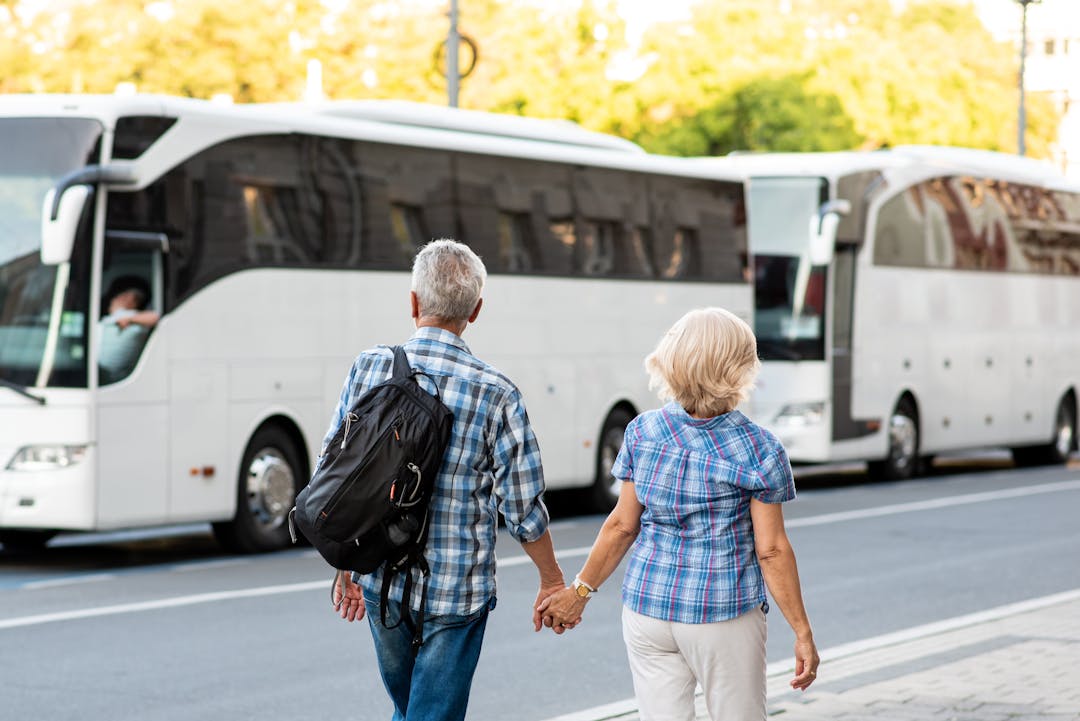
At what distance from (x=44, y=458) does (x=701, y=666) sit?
9.04 meters

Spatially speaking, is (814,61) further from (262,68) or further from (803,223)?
(803,223)

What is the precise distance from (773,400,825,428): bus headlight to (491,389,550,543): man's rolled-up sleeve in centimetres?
1710

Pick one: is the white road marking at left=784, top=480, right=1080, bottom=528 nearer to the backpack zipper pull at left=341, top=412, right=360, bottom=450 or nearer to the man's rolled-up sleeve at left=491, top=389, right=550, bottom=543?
the man's rolled-up sleeve at left=491, top=389, right=550, bottom=543

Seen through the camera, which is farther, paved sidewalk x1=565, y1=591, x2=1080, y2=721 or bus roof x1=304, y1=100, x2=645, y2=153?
bus roof x1=304, y1=100, x2=645, y2=153

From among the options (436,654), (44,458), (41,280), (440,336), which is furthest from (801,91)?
(436,654)

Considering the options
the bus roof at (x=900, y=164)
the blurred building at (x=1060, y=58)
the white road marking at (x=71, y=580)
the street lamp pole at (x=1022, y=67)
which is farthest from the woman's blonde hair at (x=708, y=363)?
the blurred building at (x=1060, y=58)

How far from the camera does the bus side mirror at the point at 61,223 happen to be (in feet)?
41.6

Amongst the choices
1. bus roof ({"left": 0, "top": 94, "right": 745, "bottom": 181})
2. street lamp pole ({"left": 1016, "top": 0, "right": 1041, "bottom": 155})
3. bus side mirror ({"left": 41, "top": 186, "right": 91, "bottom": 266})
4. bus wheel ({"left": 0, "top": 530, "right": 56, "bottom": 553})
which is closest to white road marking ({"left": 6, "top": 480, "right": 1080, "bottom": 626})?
bus wheel ({"left": 0, "top": 530, "right": 56, "bottom": 553})

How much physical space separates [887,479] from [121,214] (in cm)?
1278

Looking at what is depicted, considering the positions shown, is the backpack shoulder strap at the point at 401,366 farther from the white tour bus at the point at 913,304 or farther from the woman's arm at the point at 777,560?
the white tour bus at the point at 913,304

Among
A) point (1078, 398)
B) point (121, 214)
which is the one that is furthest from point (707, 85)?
point (121, 214)

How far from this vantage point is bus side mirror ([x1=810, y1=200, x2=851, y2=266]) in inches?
850

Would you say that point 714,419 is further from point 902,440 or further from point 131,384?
point 902,440

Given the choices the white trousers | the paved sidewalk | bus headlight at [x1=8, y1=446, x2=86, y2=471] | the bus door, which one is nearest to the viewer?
the white trousers
